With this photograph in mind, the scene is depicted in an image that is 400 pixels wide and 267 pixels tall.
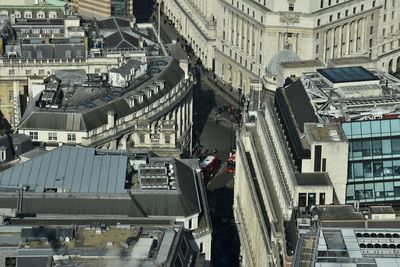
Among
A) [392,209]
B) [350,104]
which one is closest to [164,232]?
[392,209]

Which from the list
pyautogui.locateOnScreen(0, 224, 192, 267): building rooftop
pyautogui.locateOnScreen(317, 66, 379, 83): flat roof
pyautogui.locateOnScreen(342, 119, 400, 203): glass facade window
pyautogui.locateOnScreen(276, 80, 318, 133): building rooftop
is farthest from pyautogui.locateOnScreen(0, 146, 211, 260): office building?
pyautogui.locateOnScreen(317, 66, 379, 83): flat roof

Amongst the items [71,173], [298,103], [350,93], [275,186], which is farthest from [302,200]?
[71,173]

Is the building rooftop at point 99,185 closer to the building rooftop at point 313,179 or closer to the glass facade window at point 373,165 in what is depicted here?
the building rooftop at point 313,179

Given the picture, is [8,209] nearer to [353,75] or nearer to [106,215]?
[106,215]

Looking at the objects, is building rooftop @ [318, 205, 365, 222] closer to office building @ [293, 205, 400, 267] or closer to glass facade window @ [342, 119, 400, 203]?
office building @ [293, 205, 400, 267]

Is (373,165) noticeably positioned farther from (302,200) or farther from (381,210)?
(381,210)
